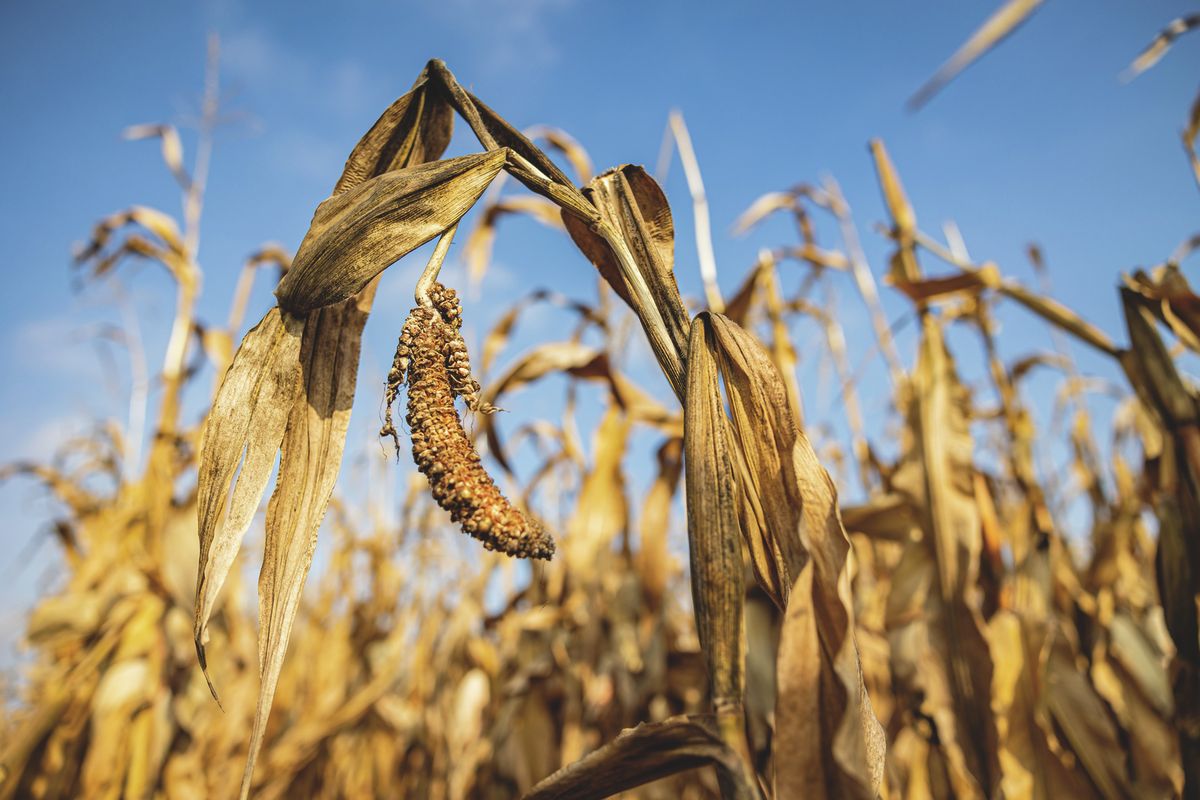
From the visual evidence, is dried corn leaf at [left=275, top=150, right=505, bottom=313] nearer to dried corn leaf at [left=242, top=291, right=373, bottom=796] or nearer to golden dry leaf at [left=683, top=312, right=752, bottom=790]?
dried corn leaf at [left=242, top=291, right=373, bottom=796]

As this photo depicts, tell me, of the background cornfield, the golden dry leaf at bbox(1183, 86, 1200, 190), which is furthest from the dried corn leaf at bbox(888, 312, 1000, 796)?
the golden dry leaf at bbox(1183, 86, 1200, 190)

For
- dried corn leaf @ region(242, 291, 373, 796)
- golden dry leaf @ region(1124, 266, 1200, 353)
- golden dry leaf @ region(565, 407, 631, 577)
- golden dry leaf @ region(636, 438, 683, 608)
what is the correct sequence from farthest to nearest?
golden dry leaf @ region(565, 407, 631, 577) < golden dry leaf @ region(636, 438, 683, 608) < golden dry leaf @ region(1124, 266, 1200, 353) < dried corn leaf @ region(242, 291, 373, 796)

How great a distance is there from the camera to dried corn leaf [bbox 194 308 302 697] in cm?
83

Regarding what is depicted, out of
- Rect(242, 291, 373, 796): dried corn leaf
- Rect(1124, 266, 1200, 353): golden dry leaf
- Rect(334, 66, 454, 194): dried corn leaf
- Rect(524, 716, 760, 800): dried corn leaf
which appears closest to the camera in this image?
Rect(524, 716, 760, 800): dried corn leaf

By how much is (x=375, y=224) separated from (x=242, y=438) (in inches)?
11.4

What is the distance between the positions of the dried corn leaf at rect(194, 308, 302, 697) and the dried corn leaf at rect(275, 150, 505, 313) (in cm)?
6

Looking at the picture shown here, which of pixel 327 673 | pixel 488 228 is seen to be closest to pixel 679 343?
pixel 488 228

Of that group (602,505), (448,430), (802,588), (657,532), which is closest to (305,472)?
(448,430)

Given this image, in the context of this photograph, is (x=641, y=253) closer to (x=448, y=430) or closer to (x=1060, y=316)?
(x=448, y=430)

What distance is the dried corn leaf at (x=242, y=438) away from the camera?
32.8 inches

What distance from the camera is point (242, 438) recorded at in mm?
864

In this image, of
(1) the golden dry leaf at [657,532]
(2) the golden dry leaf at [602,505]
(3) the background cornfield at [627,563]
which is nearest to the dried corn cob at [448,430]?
(3) the background cornfield at [627,563]

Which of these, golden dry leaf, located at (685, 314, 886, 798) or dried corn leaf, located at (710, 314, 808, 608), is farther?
dried corn leaf, located at (710, 314, 808, 608)

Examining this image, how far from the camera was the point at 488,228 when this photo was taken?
9.75 ft
